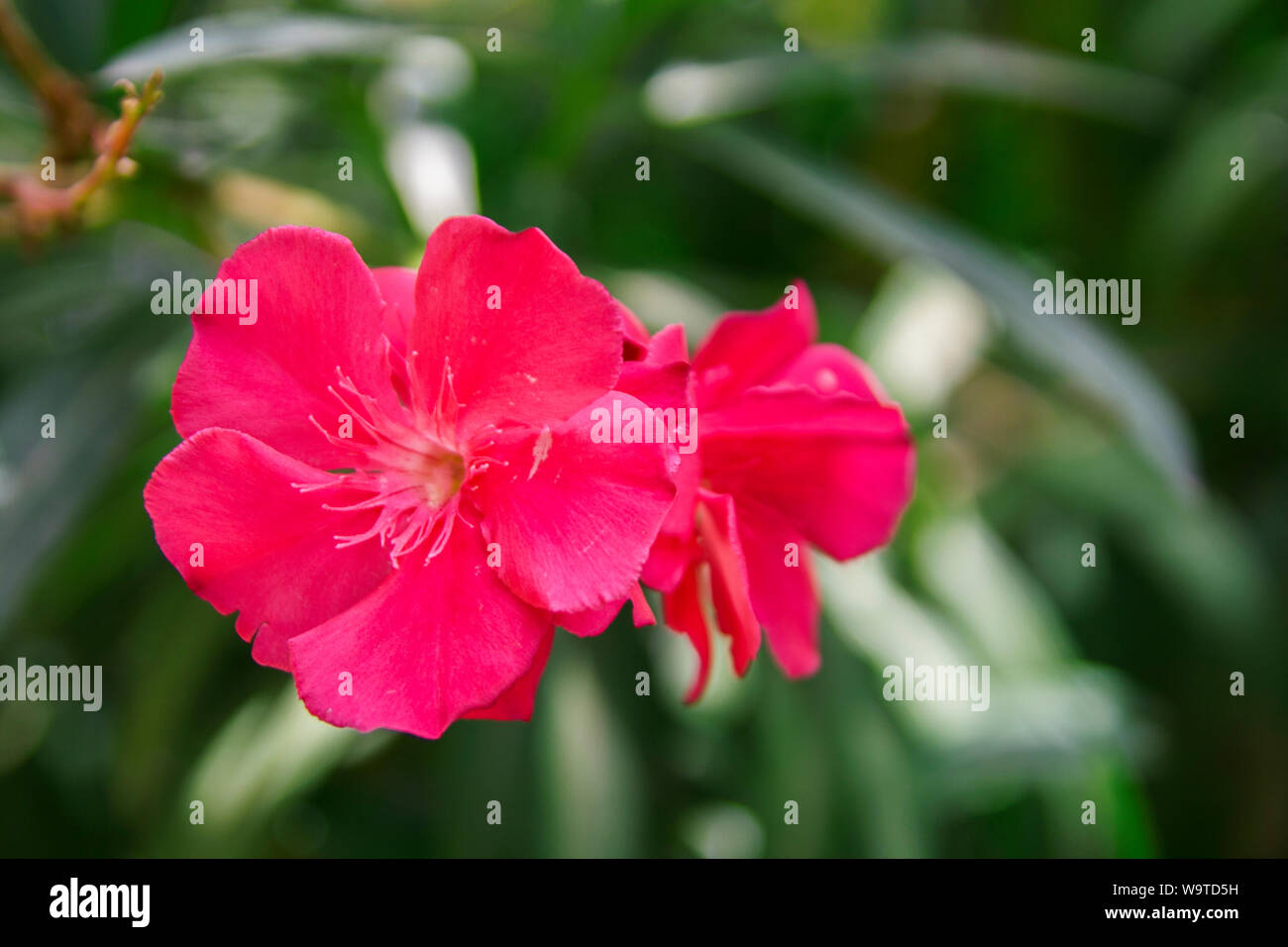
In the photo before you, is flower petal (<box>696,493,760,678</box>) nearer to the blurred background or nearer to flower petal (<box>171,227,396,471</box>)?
flower petal (<box>171,227,396,471</box>)

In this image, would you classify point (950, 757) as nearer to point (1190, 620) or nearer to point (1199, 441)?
point (1190, 620)

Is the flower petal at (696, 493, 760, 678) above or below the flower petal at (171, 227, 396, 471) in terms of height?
below

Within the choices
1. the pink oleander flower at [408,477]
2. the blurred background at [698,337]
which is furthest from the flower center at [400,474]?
the blurred background at [698,337]

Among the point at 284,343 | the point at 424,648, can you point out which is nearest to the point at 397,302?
the point at 284,343

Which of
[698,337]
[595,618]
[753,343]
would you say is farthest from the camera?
[698,337]

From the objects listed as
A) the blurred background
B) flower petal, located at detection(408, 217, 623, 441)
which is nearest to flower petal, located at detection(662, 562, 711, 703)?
flower petal, located at detection(408, 217, 623, 441)

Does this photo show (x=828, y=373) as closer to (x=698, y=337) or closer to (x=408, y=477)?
(x=408, y=477)
